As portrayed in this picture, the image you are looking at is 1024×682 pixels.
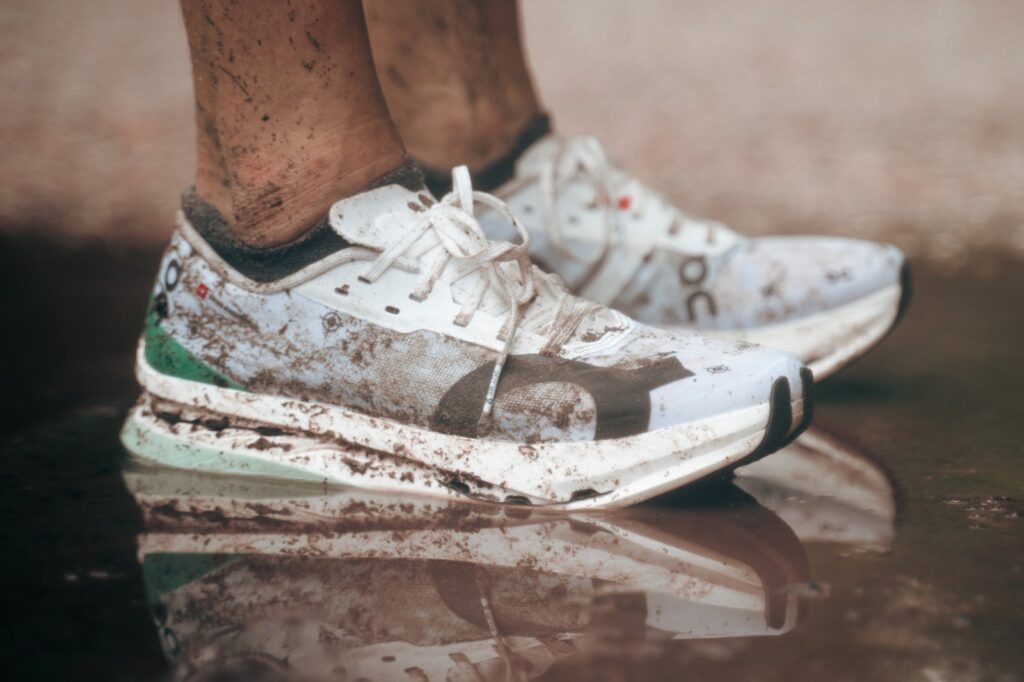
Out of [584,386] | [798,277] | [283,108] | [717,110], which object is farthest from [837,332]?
[717,110]

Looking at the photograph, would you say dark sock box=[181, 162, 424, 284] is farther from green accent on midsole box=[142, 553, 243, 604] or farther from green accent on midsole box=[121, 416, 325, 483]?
green accent on midsole box=[142, 553, 243, 604]

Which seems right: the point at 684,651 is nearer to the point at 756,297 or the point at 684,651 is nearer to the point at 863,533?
the point at 863,533

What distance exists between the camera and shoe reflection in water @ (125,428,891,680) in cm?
74

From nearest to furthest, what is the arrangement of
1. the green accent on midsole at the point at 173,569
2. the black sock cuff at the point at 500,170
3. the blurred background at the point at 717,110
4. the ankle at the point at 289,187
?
1. the green accent on midsole at the point at 173,569
2. the ankle at the point at 289,187
3. the black sock cuff at the point at 500,170
4. the blurred background at the point at 717,110

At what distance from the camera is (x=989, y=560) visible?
32.7 inches

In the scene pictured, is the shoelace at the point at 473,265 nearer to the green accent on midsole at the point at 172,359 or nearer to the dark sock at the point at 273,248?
the dark sock at the point at 273,248

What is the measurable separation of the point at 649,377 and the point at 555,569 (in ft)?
0.67

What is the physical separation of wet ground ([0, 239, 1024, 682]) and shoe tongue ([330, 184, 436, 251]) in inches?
9.9

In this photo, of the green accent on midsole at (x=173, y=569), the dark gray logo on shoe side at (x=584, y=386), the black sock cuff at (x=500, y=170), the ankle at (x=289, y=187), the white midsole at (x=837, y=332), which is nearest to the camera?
the green accent on midsole at (x=173, y=569)

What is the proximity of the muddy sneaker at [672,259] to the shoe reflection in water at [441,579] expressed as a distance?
1.01 ft

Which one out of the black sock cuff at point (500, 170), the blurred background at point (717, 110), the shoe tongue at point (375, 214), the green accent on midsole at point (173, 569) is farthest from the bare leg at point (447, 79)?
the blurred background at point (717, 110)

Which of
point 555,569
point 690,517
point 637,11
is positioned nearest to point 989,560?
point 690,517

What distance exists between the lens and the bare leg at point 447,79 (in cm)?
140

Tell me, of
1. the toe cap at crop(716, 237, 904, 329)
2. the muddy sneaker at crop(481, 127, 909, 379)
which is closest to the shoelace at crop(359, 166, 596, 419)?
the muddy sneaker at crop(481, 127, 909, 379)
